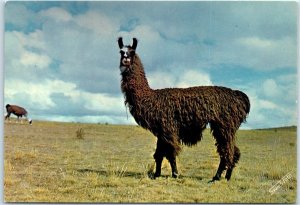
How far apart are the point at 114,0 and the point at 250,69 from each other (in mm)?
2102

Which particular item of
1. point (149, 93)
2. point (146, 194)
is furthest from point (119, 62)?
point (146, 194)

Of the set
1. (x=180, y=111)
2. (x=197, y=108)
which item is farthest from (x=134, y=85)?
(x=197, y=108)

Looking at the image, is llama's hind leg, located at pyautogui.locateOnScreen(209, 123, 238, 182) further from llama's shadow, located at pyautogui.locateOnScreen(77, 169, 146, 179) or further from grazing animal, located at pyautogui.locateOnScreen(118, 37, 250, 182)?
llama's shadow, located at pyautogui.locateOnScreen(77, 169, 146, 179)

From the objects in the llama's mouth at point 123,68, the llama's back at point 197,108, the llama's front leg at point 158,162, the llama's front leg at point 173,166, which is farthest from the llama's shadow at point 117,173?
the llama's mouth at point 123,68

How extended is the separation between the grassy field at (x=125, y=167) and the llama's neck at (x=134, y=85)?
0.43 m

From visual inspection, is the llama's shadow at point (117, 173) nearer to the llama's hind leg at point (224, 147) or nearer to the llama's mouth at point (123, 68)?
the llama's hind leg at point (224, 147)

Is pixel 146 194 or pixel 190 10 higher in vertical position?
pixel 190 10

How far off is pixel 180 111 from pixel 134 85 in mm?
722

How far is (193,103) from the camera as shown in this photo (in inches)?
394

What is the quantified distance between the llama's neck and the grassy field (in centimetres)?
43

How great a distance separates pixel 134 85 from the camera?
10.1 meters

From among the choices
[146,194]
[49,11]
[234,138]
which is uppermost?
[49,11]

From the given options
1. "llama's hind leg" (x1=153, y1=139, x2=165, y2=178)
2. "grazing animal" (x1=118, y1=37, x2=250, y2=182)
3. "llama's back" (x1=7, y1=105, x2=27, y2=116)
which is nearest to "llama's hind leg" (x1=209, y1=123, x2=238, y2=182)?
"grazing animal" (x1=118, y1=37, x2=250, y2=182)

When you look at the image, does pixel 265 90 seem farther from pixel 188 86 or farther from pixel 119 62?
pixel 119 62
